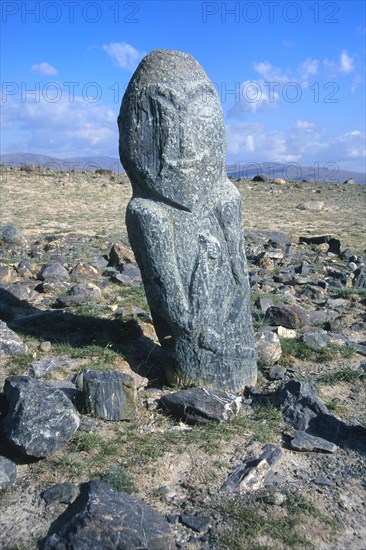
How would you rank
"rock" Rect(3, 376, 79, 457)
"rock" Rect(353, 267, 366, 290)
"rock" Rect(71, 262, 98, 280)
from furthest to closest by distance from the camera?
"rock" Rect(353, 267, 366, 290), "rock" Rect(71, 262, 98, 280), "rock" Rect(3, 376, 79, 457)

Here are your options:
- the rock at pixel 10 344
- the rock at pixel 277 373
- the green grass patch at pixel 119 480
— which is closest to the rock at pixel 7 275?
the rock at pixel 10 344

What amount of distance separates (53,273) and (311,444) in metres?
5.46

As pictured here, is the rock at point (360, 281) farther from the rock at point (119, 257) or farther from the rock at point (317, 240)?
the rock at point (119, 257)

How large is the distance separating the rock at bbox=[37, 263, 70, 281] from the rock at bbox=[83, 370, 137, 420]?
4.17 m

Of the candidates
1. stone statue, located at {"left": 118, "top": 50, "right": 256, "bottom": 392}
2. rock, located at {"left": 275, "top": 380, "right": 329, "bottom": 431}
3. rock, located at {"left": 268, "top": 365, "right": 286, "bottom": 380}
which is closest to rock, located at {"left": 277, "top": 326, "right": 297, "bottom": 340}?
rock, located at {"left": 268, "top": 365, "right": 286, "bottom": 380}

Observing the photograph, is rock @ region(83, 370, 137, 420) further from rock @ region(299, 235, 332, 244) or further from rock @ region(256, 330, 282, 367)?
rock @ region(299, 235, 332, 244)

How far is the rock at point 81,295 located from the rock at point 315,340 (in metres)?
2.90

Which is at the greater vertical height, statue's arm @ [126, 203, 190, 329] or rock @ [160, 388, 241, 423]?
statue's arm @ [126, 203, 190, 329]

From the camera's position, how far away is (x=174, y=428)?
486 centimetres

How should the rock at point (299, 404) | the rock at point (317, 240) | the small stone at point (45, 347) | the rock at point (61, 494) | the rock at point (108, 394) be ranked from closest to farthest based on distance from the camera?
the rock at point (61, 494), the rock at point (108, 394), the rock at point (299, 404), the small stone at point (45, 347), the rock at point (317, 240)

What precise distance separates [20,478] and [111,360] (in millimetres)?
1885

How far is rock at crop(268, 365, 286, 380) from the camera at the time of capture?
591 centimetres

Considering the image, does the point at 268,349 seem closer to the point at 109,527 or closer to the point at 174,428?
the point at 174,428

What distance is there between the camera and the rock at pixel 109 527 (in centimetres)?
335
